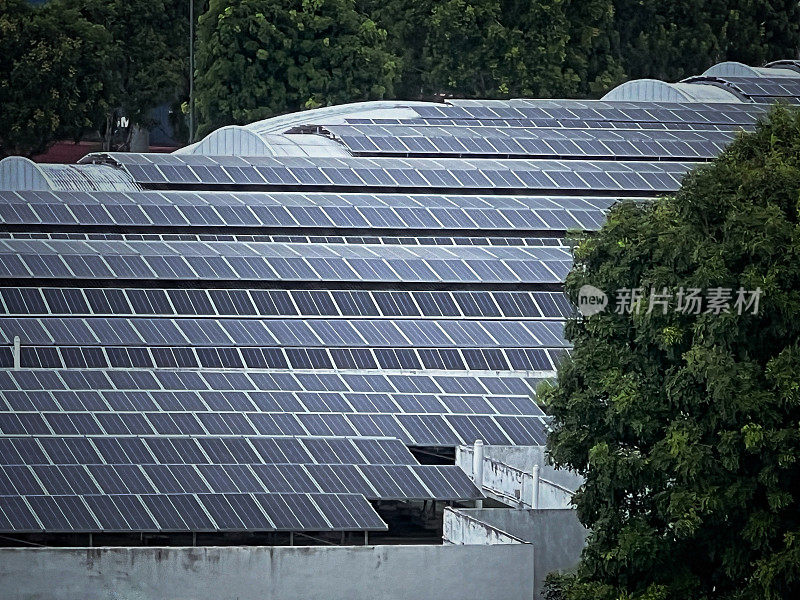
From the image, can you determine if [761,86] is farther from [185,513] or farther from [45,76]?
[185,513]

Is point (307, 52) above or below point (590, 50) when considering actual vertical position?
below

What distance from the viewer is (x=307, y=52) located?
91.6m

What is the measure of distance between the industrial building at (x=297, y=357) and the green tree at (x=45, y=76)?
20818mm

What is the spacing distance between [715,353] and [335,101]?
63753 millimetres

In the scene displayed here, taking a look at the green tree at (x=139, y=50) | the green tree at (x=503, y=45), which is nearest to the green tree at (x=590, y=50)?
the green tree at (x=503, y=45)

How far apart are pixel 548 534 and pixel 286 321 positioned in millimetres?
12595

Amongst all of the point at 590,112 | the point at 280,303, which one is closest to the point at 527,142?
the point at 590,112

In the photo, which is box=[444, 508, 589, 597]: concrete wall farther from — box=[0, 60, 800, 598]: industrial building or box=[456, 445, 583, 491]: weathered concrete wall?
box=[456, 445, 583, 491]: weathered concrete wall

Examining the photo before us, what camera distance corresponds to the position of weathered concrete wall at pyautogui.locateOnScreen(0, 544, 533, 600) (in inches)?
1304

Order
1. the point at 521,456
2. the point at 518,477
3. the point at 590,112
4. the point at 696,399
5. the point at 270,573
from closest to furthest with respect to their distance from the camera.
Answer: the point at 696,399 → the point at 270,573 → the point at 518,477 → the point at 521,456 → the point at 590,112

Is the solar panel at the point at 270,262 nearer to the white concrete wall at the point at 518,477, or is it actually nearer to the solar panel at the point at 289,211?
the solar panel at the point at 289,211

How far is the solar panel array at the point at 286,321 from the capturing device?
120 feet

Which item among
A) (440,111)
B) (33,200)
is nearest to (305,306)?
(33,200)

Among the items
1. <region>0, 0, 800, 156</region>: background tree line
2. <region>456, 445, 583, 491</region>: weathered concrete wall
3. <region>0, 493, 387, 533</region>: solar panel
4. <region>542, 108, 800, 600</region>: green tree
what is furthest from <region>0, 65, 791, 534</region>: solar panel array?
<region>0, 0, 800, 156</region>: background tree line
